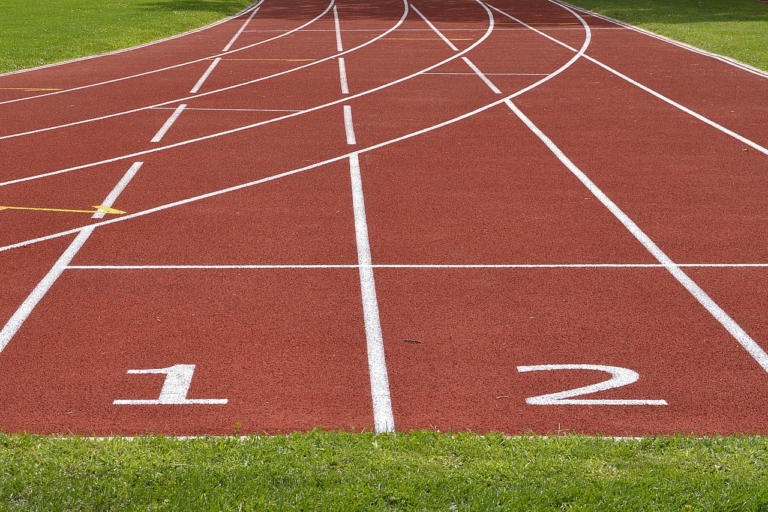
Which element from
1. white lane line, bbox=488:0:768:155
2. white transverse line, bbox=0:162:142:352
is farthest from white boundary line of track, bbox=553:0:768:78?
white transverse line, bbox=0:162:142:352

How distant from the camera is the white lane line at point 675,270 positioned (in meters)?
6.55

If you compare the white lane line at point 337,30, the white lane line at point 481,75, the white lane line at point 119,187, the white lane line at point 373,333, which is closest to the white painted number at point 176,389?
the white lane line at point 373,333

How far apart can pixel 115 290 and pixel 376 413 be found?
2837 mm

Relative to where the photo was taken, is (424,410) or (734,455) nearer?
(734,455)

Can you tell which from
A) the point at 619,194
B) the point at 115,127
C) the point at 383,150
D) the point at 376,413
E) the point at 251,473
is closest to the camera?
A: the point at 251,473

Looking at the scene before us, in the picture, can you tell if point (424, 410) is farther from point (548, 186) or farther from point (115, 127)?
point (115, 127)

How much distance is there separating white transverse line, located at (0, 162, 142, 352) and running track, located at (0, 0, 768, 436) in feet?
Answer: 0.08

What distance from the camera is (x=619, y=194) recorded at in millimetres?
10312

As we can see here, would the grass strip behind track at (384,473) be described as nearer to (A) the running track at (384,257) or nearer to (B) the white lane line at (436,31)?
(A) the running track at (384,257)

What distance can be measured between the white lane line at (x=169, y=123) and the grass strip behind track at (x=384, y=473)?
8.42m

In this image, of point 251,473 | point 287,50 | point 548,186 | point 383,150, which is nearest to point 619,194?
point 548,186

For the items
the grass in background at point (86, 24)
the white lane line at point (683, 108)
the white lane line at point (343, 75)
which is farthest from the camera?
the grass in background at point (86, 24)

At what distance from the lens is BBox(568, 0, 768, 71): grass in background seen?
2211cm

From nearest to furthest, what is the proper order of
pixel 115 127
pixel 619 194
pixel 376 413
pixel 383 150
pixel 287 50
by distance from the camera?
pixel 376 413, pixel 619 194, pixel 383 150, pixel 115 127, pixel 287 50
